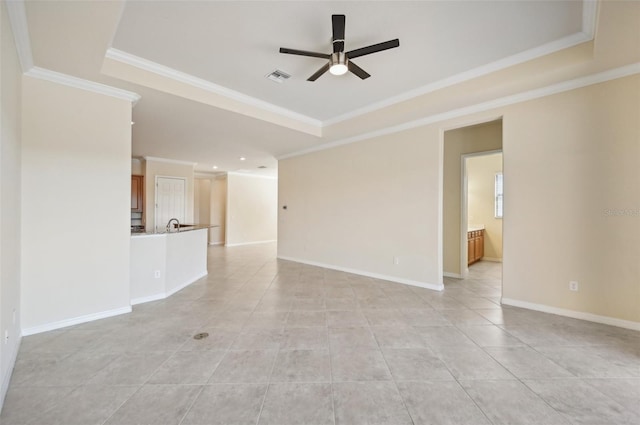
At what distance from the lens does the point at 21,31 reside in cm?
212

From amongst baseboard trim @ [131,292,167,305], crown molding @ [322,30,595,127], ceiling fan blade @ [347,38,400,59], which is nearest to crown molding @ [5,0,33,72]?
ceiling fan blade @ [347,38,400,59]

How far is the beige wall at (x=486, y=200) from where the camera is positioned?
22.6 feet

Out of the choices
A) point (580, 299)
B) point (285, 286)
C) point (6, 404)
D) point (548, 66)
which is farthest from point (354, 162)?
point (6, 404)

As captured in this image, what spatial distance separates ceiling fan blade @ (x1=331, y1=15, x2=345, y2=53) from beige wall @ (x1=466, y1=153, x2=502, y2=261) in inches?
234

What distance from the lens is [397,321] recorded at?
304cm

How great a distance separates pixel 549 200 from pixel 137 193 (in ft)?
29.3

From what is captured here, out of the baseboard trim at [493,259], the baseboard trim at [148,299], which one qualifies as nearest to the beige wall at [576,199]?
the baseboard trim at [493,259]

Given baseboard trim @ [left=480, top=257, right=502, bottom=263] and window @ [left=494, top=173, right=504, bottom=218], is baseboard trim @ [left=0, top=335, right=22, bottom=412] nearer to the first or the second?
baseboard trim @ [left=480, top=257, right=502, bottom=263]

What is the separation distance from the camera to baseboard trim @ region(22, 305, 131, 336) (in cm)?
268

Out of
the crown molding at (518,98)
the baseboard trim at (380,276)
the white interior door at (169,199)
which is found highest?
the crown molding at (518,98)

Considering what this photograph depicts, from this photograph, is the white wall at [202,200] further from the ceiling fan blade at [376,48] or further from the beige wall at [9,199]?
the ceiling fan blade at [376,48]

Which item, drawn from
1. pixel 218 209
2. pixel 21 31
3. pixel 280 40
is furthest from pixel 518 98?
pixel 218 209

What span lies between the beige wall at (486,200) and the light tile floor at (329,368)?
4029 millimetres

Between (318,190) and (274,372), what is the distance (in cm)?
447
